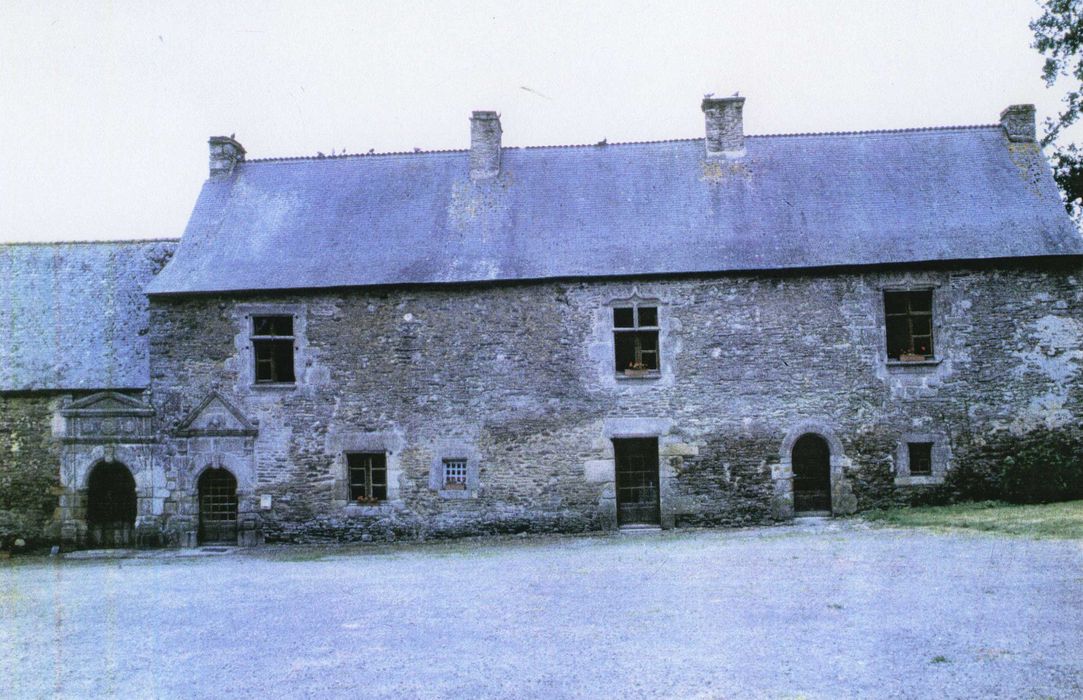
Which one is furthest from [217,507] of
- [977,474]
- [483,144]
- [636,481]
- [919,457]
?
[977,474]

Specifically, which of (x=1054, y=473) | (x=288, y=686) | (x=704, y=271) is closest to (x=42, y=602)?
(x=288, y=686)

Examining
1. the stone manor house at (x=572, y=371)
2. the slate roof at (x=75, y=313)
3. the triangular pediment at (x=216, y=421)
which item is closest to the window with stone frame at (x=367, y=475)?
the stone manor house at (x=572, y=371)

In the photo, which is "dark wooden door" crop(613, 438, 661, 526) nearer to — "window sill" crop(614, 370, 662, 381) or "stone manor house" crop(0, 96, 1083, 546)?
"stone manor house" crop(0, 96, 1083, 546)

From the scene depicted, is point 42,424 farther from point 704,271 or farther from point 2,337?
point 704,271

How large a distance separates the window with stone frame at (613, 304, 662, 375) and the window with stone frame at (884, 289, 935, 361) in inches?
166

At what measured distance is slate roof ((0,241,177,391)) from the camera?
1609 cm

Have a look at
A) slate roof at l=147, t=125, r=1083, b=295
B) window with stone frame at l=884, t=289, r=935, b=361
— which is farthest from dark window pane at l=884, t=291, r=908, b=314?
slate roof at l=147, t=125, r=1083, b=295

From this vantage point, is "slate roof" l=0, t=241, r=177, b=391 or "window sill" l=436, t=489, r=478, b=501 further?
"slate roof" l=0, t=241, r=177, b=391

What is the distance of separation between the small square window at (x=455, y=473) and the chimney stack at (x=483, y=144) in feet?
20.4

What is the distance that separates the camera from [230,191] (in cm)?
1786

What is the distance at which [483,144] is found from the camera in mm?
17578

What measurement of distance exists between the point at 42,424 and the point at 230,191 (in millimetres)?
6005

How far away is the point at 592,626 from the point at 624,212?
10.3 m

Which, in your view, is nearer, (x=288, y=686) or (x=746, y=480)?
(x=288, y=686)
